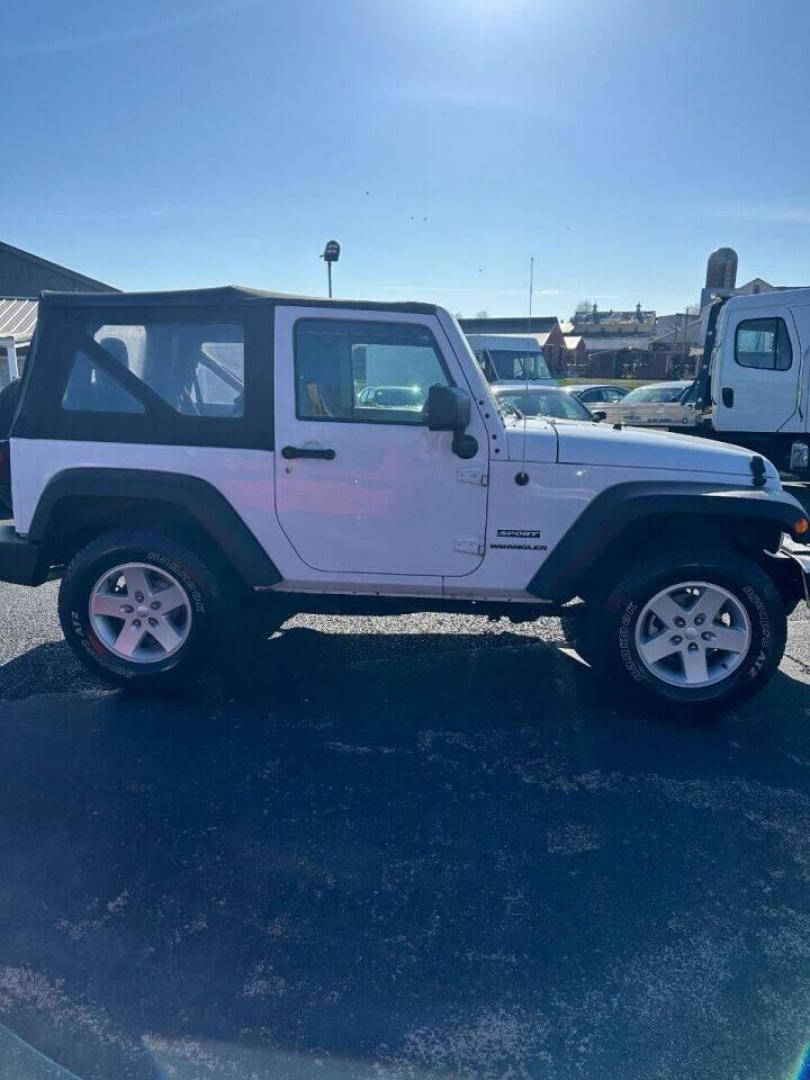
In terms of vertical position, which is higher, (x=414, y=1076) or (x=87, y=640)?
(x=87, y=640)

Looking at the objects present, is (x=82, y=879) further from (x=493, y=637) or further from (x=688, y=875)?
(x=493, y=637)

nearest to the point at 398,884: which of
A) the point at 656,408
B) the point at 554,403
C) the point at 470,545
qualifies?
the point at 470,545

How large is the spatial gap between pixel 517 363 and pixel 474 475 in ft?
35.7

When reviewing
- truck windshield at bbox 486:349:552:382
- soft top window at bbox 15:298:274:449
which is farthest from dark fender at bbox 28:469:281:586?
truck windshield at bbox 486:349:552:382

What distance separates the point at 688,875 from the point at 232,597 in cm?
250

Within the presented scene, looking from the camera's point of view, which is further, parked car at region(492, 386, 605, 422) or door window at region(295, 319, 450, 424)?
parked car at region(492, 386, 605, 422)

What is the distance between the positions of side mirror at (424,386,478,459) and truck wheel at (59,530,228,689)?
56.9 inches

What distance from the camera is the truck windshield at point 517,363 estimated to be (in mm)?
13602

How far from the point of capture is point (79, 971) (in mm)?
2090

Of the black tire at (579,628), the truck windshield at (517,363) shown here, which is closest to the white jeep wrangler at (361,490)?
the black tire at (579,628)

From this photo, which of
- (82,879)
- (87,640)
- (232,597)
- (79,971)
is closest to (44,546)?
(87,640)

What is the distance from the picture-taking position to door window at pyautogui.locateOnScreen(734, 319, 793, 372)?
31.7 ft

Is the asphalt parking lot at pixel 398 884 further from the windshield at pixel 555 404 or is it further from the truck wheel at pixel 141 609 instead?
the windshield at pixel 555 404

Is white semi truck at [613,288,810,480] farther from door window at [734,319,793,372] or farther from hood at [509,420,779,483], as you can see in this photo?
hood at [509,420,779,483]
